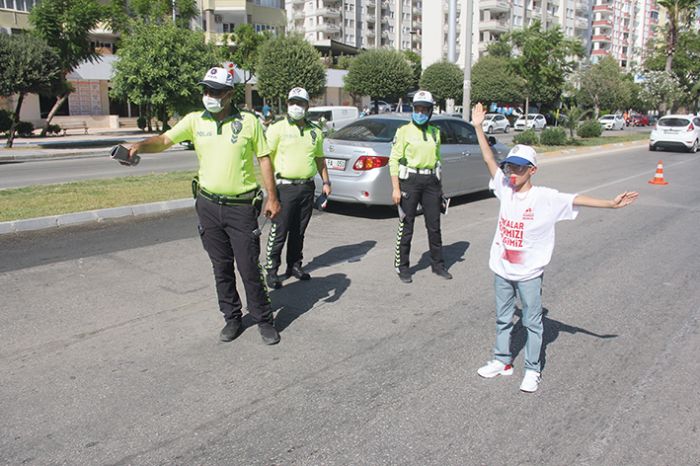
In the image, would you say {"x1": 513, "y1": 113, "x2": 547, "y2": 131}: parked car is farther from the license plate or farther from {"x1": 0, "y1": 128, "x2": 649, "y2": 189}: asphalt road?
the license plate

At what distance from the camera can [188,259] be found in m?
7.13

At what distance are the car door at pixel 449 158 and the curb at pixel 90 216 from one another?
14.2ft

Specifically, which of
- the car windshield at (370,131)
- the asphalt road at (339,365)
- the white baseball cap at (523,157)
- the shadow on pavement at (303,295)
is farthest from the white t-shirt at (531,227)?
the car windshield at (370,131)

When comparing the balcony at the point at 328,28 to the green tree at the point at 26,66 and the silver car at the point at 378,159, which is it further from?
the silver car at the point at 378,159

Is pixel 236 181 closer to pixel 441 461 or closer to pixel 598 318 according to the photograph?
pixel 441 461

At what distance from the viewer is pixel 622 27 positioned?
112 m

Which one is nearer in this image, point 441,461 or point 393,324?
point 441,461

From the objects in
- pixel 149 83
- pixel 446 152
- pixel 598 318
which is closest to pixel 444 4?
pixel 149 83

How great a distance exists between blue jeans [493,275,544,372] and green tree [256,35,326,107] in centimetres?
3631

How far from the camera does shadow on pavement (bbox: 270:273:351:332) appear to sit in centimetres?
534

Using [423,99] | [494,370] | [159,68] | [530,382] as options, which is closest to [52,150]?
[159,68]

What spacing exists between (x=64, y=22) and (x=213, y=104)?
25359 mm

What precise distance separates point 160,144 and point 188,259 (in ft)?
9.53

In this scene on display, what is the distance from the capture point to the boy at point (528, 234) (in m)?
3.91
